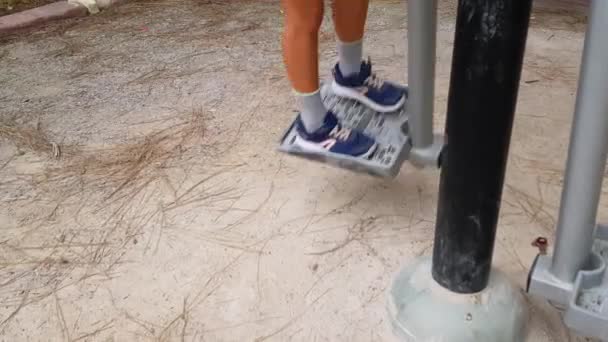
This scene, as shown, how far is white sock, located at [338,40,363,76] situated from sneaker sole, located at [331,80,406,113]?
4 centimetres

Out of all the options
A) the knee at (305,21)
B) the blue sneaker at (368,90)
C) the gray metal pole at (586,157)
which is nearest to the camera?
the gray metal pole at (586,157)

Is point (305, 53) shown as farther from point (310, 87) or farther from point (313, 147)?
point (313, 147)

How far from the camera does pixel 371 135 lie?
1.71 metres

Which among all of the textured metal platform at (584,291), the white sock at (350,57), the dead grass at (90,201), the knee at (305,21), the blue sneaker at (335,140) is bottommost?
the dead grass at (90,201)

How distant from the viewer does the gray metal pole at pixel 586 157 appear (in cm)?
99

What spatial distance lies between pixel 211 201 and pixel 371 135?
52 cm

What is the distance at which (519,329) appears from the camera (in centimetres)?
142

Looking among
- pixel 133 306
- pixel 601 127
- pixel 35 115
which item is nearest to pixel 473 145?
pixel 601 127

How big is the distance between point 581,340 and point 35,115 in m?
1.95

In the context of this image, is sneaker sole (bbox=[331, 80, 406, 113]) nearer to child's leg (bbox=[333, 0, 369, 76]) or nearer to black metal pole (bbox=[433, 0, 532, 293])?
child's leg (bbox=[333, 0, 369, 76])

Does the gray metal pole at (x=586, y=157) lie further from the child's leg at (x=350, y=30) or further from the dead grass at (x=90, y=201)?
the dead grass at (x=90, y=201)

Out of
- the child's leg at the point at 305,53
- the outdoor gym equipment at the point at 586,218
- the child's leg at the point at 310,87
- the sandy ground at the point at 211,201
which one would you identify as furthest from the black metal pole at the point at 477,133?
the child's leg at the point at 305,53

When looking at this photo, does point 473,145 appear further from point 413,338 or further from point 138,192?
point 138,192

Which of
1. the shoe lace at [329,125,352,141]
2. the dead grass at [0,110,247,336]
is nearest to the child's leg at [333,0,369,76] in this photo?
the shoe lace at [329,125,352,141]
